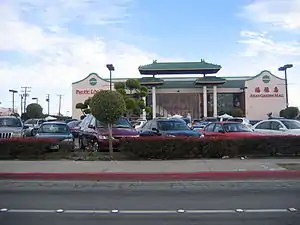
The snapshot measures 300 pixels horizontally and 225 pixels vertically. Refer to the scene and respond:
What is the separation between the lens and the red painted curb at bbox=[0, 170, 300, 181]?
13234 mm

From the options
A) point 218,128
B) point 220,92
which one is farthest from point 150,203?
point 220,92

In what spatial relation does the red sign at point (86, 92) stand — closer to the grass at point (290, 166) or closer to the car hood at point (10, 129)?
the car hood at point (10, 129)

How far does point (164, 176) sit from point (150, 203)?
12.7 ft

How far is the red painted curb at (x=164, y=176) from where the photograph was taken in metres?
13.2

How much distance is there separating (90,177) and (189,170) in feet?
9.62

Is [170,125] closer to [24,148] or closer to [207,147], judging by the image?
[207,147]

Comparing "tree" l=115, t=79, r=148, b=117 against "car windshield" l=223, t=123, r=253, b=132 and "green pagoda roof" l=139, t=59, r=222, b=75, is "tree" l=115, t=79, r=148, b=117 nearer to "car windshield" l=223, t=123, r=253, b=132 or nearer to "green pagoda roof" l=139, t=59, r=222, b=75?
"green pagoda roof" l=139, t=59, r=222, b=75

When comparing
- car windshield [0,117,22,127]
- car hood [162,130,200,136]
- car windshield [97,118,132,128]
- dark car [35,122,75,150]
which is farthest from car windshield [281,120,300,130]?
car windshield [0,117,22,127]

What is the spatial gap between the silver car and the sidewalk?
525 cm

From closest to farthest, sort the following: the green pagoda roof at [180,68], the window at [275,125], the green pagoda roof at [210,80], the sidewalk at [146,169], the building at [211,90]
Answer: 1. the sidewalk at [146,169]
2. the window at [275,125]
3. the green pagoda roof at [210,80]
4. the green pagoda roof at [180,68]
5. the building at [211,90]

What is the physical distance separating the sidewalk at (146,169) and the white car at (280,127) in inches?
186

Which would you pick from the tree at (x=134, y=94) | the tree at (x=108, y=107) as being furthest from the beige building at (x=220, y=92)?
the tree at (x=108, y=107)

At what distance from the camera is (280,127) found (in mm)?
21500

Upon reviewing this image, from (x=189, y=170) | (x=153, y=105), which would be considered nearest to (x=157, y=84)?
(x=153, y=105)
